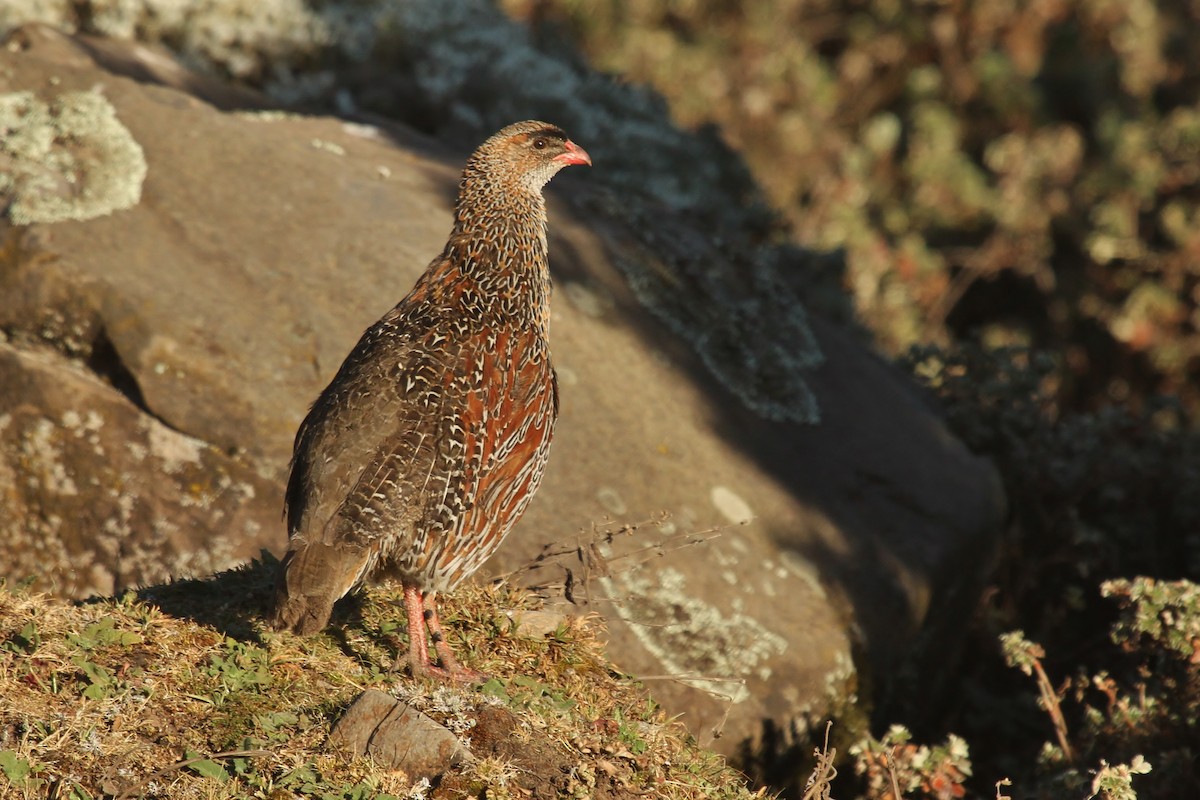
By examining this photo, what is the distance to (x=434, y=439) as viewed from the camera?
5.39m

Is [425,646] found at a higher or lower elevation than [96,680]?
higher

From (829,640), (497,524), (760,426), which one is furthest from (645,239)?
(497,524)

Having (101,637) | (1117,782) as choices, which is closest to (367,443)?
(101,637)

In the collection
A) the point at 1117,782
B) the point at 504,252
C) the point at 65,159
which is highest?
the point at 504,252

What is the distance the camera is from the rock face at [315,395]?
6.74 metres

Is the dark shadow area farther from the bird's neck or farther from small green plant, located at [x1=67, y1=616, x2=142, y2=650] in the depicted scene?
the bird's neck

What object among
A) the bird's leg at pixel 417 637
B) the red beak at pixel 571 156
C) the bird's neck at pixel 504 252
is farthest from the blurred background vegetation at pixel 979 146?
the bird's leg at pixel 417 637

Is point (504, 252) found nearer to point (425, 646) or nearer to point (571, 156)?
point (571, 156)

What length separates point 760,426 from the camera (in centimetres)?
825

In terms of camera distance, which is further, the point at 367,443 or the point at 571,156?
the point at 571,156

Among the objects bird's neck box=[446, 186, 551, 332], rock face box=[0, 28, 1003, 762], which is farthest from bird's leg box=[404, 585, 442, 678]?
bird's neck box=[446, 186, 551, 332]

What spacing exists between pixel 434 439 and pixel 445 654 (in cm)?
88

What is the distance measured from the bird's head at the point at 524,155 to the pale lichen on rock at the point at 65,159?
2.42m

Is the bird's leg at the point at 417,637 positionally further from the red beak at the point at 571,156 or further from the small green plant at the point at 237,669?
the red beak at the point at 571,156
